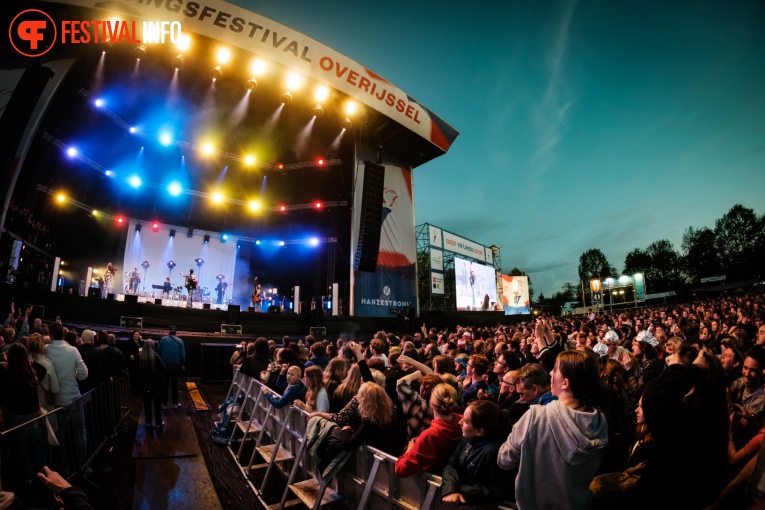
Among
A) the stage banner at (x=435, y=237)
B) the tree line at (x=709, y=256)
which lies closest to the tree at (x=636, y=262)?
the tree line at (x=709, y=256)

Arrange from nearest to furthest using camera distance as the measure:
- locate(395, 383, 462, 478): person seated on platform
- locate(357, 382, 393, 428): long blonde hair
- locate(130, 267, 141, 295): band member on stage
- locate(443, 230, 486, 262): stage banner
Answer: locate(395, 383, 462, 478): person seated on platform < locate(357, 382, 393, 428): long blonde hair < locate(130, 267, 141, 295): band member on stage < locate(443, 230, 486, 262): stage banner

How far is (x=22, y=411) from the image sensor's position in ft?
13.5

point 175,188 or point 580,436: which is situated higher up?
point 175,188

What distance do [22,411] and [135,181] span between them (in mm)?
16476

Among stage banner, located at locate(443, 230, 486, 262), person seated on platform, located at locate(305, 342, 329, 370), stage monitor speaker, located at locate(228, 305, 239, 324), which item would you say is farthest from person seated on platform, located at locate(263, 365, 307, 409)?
stage banner, located at locate(443, 230, 486, 262)

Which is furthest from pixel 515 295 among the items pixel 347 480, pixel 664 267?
pixel 664 267

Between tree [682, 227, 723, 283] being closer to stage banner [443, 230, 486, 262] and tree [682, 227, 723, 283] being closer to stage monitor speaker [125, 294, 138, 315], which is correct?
stage banner [443, 230, 486, 262]

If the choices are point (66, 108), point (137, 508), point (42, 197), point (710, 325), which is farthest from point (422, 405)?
point (42, 197)

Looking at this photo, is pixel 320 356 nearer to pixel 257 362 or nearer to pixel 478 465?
pixel 257 362

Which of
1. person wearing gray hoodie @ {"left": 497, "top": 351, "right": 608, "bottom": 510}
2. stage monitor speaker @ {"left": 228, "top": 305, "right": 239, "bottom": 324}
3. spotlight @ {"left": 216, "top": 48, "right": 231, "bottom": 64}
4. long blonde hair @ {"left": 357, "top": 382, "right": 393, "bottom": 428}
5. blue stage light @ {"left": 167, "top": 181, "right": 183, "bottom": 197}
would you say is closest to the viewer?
person wearing gray hoodie @ {"left": 497, "top": 351, "right": 608, "bottom": 510}

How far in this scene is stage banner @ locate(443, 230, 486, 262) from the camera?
22656 millimetres

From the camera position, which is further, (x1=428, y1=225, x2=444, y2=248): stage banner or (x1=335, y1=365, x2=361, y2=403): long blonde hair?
(x1=428, y1=225, x2=444, y2=248): stage banner

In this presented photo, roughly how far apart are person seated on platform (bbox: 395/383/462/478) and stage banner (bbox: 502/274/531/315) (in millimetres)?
26120

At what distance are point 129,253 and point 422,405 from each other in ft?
63.7
